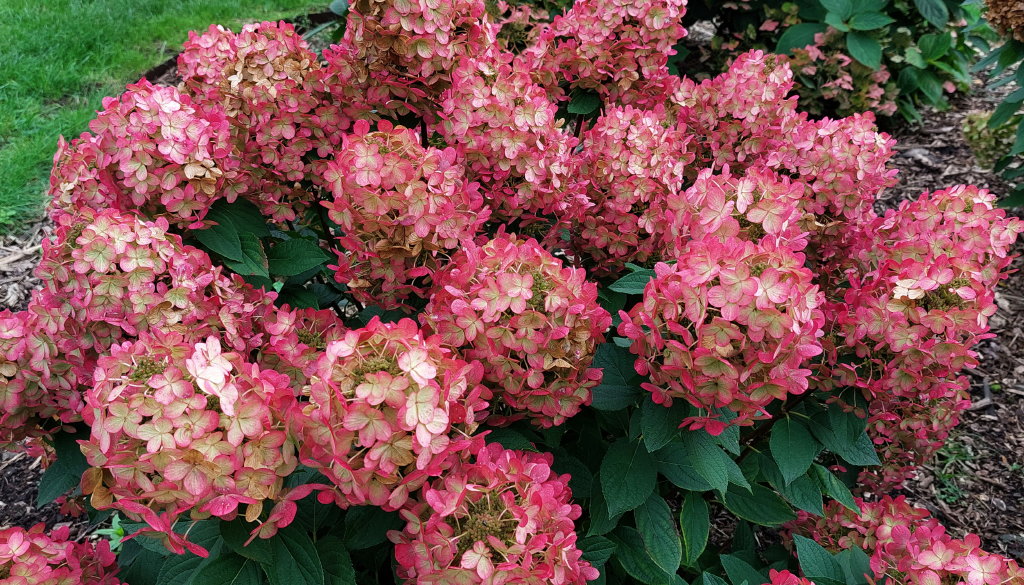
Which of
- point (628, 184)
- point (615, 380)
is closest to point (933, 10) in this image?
point (628, 184)

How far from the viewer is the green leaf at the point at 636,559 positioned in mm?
1665

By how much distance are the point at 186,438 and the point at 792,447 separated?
51.3 inches

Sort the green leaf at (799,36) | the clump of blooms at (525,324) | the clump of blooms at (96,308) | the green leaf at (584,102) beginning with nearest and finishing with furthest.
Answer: the clump of blooms at (525,324) < the clump of blooms at (96,308) < the green leaf at (584,102) < the green leaf at (799,36)

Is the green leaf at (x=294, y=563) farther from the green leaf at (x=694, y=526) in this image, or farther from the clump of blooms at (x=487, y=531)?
the green leaf at (x=694, y=526)

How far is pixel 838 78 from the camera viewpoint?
4.75 metres

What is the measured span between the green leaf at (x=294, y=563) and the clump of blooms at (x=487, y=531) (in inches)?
6.1

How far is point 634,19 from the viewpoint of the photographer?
235 cm

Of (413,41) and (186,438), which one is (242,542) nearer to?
(186,438)

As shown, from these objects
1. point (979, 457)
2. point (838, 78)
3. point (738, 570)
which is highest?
point (738, 570)

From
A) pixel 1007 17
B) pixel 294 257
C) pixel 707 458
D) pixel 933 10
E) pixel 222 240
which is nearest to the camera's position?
pixel 707 458

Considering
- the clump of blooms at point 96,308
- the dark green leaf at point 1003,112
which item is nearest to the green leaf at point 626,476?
the clump of blooms at point 96,308

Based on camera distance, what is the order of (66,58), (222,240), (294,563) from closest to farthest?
(294,563), (222,240), (66,58)

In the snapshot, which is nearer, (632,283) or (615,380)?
(615,380)

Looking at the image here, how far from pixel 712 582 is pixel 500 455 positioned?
2.06 feet
